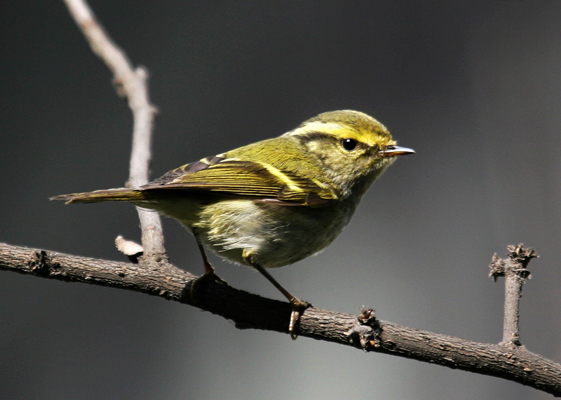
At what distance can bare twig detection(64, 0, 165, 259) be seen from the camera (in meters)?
2.73

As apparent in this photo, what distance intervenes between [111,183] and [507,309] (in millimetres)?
2674

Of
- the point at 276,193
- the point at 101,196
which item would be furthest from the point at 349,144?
the point at 101,196

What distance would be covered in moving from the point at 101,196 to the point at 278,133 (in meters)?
1.99

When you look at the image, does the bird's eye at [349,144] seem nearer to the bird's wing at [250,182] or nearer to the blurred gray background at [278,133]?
the bird's wing at [250,182]

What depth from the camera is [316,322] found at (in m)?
2.15

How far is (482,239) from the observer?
3867 mm

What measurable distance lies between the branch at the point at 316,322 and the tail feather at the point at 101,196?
20 centimetres

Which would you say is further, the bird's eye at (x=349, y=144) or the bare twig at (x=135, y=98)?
the bird's eye at (x=349, y=144)

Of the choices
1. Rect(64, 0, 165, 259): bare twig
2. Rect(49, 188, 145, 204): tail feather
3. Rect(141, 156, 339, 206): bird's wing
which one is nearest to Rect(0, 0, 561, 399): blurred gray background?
Rect(64, 0, 165, 259): bare twig

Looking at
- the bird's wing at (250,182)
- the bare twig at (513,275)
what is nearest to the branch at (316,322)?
the bare twig at (513,275)

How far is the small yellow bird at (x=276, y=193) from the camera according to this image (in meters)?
2.40

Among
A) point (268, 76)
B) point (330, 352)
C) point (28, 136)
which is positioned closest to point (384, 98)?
point (268, 76)

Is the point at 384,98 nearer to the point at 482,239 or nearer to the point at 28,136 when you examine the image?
the point at 482,239

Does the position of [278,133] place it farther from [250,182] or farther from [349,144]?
[250,182]
